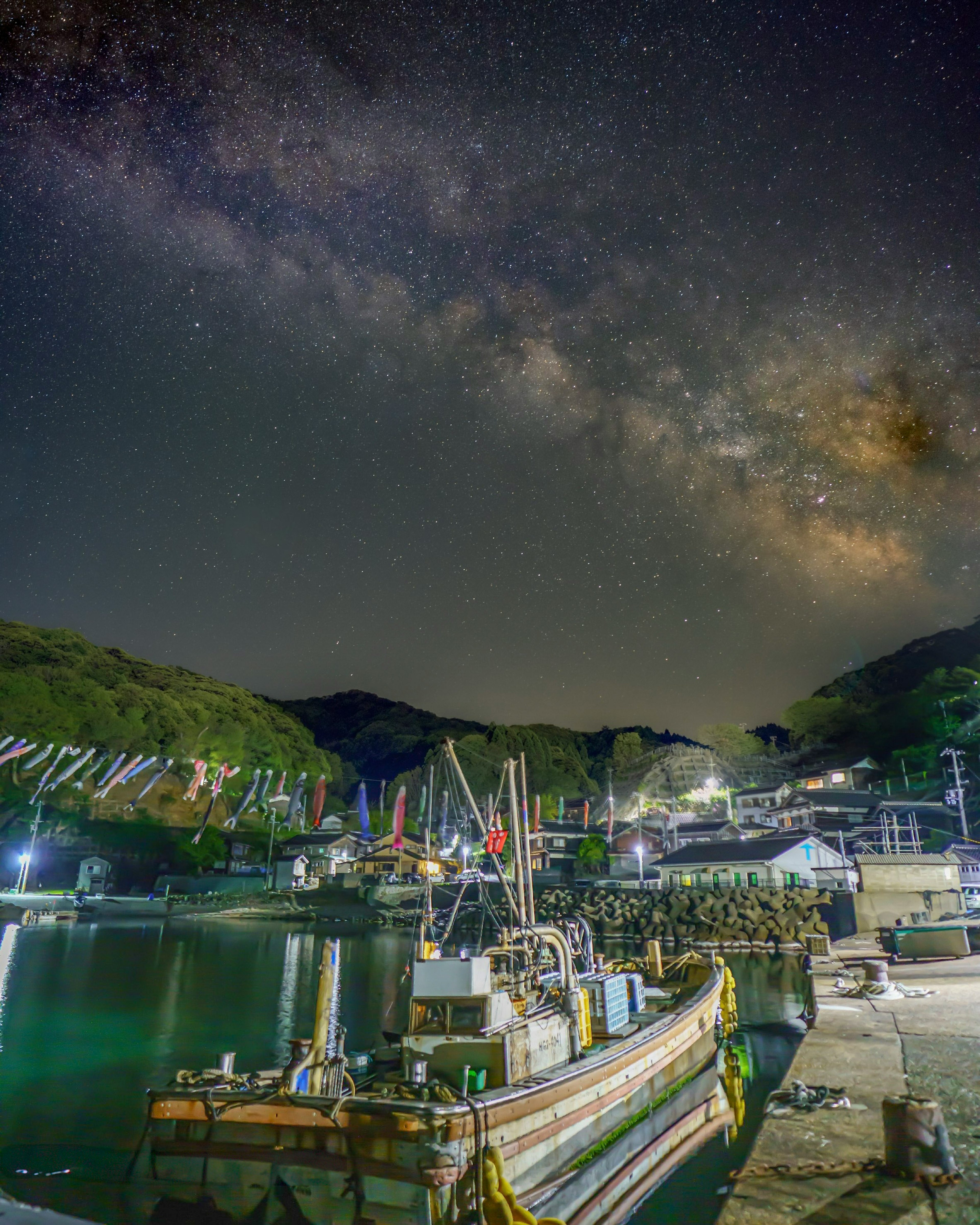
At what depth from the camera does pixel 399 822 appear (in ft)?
337

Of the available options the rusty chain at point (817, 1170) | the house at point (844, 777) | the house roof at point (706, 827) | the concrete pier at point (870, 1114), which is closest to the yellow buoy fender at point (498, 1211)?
the concrete pier at point (870, 1114)

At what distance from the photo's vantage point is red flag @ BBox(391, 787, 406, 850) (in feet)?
333

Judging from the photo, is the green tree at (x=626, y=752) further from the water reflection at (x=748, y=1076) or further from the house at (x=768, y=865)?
the water reflection at (x=748, y=1076)

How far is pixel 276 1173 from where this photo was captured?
1397 cm

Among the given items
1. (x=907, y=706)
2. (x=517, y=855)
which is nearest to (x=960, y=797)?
(x=907, y=706)

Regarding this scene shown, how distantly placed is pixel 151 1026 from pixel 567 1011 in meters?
24.9

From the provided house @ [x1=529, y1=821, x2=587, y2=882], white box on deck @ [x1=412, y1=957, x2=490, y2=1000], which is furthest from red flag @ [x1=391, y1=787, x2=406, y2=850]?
white box on deck @ [x1=412, y1=957, x2=490, y2=1000]

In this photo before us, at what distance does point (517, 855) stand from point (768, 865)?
55498mm

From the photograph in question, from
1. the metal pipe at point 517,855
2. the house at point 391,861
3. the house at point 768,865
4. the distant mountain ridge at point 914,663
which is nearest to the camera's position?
the metal pipe at point 517,855

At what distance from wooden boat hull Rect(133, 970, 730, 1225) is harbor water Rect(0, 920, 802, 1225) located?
1.14 metres

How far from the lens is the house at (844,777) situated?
4274 inches

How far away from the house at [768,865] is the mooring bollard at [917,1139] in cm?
6379

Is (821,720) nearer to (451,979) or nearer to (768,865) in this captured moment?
(768,865)

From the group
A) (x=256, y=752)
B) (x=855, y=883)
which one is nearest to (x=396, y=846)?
(x=256, y=752)
